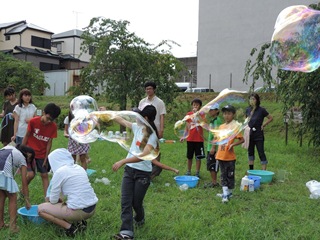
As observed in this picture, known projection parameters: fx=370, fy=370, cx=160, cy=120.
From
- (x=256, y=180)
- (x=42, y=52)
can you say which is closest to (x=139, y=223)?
(x=256, y=180)

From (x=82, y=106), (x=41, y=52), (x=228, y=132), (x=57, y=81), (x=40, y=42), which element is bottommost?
(x=228, y=132)

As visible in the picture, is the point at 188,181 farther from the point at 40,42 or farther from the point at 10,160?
the point at 40,42

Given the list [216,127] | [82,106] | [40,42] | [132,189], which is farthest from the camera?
[40,42]

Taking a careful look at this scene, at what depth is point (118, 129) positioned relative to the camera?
15.0 feet

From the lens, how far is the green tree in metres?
12.5

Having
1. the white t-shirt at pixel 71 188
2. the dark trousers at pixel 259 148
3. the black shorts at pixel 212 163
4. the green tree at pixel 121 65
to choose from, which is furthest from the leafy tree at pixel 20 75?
the white t-shirt at pixel 71 188

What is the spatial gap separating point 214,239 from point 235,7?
26.4 meters

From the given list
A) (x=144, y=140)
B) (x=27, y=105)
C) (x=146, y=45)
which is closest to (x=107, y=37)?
(x=146, y=45)

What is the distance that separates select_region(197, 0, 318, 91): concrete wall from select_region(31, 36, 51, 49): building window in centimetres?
1589

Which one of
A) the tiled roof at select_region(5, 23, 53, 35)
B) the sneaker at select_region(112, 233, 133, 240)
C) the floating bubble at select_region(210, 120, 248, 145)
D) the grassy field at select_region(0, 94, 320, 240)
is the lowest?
the grassy field at select_region(0, 94, 320, 240)

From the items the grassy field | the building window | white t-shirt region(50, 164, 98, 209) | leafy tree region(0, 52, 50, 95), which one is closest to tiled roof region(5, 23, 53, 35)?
the building window

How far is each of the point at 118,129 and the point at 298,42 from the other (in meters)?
2.64

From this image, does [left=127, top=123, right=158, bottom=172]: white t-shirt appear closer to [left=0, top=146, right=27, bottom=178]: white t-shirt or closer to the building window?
[left=0, top=146, right=27, bottom=178]: white t-shirt

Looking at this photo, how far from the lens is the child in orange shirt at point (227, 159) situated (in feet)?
17.0
